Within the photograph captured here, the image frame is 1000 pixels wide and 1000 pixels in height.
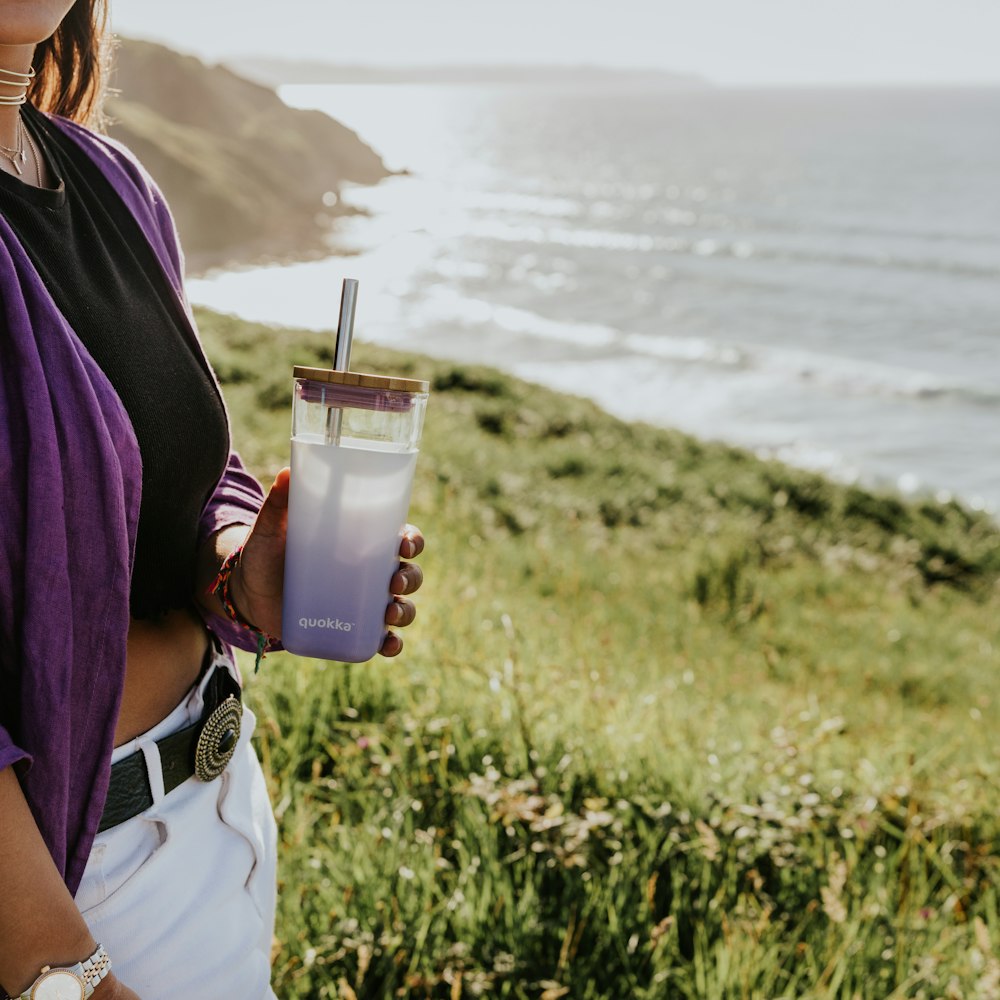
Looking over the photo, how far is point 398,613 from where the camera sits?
135cm

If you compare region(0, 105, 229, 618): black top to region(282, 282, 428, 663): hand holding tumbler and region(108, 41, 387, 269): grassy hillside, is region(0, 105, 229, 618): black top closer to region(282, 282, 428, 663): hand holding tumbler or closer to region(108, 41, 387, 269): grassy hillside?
region(282, 282, 428, 663): hand holding tumbler

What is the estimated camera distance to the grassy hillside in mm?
43625

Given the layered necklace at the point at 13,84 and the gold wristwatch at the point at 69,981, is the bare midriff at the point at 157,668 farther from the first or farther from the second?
the layered necklace at the point at 13,84

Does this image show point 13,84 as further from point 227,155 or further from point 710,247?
point 227,155

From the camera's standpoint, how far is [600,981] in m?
2.29

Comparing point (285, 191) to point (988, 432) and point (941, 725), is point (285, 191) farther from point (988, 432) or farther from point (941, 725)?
point (941, 725)

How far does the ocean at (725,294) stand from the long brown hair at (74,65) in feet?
39.2

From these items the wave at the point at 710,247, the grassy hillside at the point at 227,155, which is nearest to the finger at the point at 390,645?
the grassy hillside at the point at 227,155

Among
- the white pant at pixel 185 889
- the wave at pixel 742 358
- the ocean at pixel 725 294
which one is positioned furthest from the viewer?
the wave at pixel 742 358

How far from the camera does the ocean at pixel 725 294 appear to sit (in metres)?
21.4

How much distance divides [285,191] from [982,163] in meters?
57.4

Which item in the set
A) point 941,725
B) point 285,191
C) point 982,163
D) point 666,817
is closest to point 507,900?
point 666,817

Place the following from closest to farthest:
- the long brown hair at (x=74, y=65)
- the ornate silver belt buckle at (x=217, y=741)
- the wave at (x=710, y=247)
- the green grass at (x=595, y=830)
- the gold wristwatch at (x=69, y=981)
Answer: the gold wristwatch at (x=69, y=981) → the ornate silver belt buckle at (x=217, y=741) → the long brown hair at (x=74, y=65) → the green grass at (x=595, y=830) → the wave at (x=710, y=247)

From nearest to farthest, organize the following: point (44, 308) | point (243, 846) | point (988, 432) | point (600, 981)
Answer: point (44, 308)
point (243, 846)
point (600, 981)
point (988, 432)
